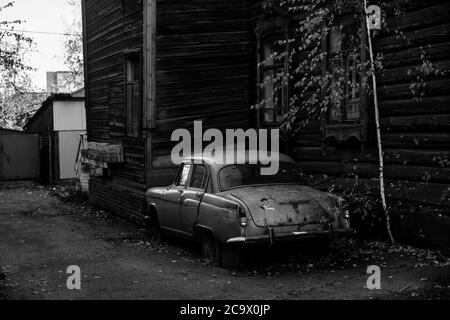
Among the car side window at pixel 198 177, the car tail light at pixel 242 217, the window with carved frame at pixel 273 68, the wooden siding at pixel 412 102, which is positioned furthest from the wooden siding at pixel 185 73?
the car tail light at pixel 242 217

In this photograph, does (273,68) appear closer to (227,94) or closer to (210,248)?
(227,94)

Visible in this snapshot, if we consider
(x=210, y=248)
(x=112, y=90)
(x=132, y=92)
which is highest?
(x=112, y=90)

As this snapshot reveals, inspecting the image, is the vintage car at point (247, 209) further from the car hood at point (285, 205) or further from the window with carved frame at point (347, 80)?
the window with carved frame at point (347, 80)

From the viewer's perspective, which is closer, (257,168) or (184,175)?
(257,168)

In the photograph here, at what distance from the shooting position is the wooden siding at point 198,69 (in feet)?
44.2

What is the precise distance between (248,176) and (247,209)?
3.62 feet

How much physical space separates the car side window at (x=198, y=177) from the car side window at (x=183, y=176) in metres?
0.22

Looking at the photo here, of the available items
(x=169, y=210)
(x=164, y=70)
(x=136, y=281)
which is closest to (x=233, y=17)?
(x=164, y=70)

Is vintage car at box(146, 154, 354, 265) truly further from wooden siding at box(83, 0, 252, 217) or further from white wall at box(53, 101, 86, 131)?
white wall at box(53, 101, 86, 131)

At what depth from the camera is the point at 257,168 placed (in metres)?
9.32

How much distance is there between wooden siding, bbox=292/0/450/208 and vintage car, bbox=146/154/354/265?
4.84ft

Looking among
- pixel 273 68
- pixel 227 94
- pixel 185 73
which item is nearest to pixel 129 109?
pixel 185 73
